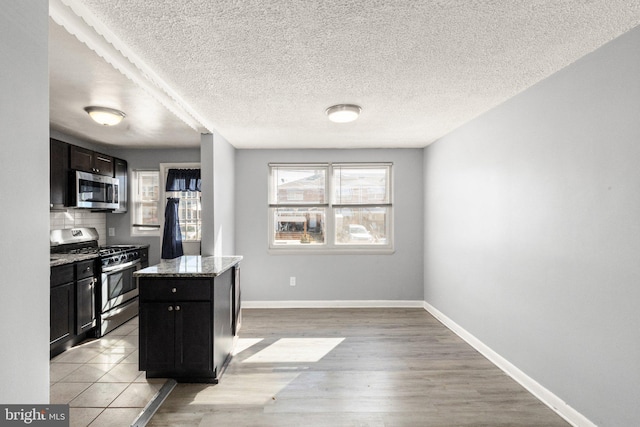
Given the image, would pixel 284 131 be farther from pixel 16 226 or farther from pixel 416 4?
pixel 16 226

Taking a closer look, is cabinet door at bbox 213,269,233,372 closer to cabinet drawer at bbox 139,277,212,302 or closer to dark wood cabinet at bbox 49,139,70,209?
cabinet drawer at bbox 139,277,212,302

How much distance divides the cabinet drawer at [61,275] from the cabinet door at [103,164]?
1425 mm

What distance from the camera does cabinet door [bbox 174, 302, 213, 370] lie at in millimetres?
2684

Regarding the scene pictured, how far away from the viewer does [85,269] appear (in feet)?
11.5

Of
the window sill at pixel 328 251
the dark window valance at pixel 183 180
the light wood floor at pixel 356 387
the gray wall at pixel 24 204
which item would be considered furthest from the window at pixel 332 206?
the gray wall at pixel 24 204

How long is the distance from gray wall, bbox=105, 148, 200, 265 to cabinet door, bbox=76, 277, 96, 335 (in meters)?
1.35

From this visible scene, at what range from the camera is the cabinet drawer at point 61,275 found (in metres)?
3.10

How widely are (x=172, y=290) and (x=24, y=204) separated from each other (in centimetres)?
168

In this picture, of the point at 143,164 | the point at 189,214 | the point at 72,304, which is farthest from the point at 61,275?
the point at 143,164

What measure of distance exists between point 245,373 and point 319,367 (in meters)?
0.65

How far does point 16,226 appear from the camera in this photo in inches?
44.1

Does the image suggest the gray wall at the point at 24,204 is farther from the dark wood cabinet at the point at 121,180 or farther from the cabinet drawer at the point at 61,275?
the dark wood cabinet at the point at 121,180

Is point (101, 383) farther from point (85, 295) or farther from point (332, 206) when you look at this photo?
point (332, 206)

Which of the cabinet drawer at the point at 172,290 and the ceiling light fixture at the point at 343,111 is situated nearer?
the cabinet drawer at the point at 172,290
